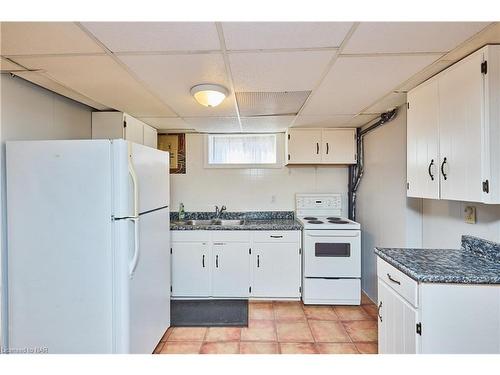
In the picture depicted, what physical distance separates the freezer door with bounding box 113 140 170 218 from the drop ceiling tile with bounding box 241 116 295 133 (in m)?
1.14

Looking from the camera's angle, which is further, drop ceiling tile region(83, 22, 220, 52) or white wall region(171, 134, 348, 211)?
white wall region(171, 134, 348, 211)

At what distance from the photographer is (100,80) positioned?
1.84 metres

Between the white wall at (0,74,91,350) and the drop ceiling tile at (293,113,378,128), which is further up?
the drop ceiling tile at (293,113,378,128)

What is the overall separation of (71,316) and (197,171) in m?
2.37

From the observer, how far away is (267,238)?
310 cm

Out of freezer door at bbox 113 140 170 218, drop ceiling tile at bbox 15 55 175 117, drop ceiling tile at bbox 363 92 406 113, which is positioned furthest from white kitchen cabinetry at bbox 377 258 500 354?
drop ceiling tile at bbox 15 55 175 117

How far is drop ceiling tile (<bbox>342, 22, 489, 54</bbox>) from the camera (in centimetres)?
119

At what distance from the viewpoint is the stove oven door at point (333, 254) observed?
2990mm

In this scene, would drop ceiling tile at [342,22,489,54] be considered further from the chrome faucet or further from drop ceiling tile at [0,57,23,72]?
the chrome faucet

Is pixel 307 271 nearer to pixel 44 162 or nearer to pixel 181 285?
pixel 181 285

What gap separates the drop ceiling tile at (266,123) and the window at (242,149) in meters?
0.21

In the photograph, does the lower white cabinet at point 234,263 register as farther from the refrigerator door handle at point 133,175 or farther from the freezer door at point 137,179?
the refrigerator door handle at point 133,175

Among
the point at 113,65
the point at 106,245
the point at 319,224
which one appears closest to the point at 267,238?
the point at 319,224
